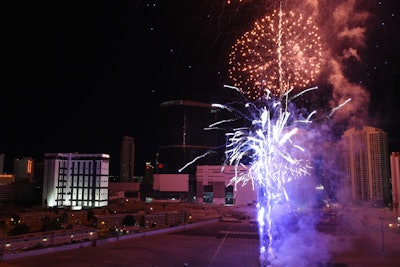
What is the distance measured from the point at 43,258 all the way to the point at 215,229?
14.2m

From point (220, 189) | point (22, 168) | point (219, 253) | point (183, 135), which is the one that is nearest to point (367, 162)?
point (220, 189)

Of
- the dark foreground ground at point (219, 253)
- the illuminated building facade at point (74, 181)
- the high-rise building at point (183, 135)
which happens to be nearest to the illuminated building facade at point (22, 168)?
the illuminated building facade at point (74, 181)

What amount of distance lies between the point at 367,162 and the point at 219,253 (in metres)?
28.1

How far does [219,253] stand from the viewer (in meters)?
19.7

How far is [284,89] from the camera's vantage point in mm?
13625

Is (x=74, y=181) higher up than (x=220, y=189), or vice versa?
(x=74, y=181)

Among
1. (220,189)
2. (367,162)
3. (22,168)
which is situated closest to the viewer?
(367,162)

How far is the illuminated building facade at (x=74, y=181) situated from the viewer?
40.2 metres

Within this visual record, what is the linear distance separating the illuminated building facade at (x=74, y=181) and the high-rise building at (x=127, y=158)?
3029 cm

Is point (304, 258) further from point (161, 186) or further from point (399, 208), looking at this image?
point (161, 186)

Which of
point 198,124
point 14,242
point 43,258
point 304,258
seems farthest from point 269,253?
point 198,124

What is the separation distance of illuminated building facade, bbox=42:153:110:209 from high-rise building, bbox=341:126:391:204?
27702 mm

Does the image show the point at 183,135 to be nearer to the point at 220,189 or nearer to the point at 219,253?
the point at 220,189

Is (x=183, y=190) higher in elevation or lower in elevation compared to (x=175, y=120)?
lower
